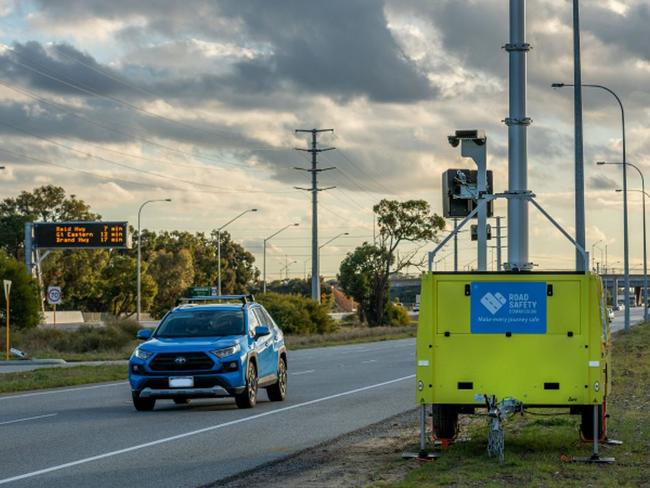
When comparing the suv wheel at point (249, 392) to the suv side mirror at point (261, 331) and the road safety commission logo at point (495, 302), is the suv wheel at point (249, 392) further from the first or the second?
the road safety commission logo at point (495, 302)

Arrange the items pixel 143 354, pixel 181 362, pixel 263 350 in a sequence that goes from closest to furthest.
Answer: pixel 181 362 < pixel 143 354 < pixel 263 350

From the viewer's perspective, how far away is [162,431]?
55.1 feet

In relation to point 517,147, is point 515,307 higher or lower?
lower

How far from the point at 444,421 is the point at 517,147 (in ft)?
11.8

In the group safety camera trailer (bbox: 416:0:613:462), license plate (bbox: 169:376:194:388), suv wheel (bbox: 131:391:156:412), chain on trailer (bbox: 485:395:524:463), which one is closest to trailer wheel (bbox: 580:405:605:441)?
safety camera trailer (bbox: 416:0:613:462)

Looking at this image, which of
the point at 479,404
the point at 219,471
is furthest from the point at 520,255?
the point at 219,471

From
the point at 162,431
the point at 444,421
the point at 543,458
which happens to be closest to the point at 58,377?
the point at 162,431

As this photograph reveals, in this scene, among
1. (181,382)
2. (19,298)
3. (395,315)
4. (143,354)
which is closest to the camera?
(181,382)

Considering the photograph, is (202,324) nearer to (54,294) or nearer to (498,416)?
(498,416)

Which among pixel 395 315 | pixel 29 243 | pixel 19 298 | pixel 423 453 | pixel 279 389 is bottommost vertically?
pixel 423 453

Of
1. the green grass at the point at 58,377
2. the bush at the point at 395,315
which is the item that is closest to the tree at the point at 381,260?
the bush at the point at 395,315

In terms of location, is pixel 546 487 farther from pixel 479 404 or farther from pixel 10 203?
pixel 10 203

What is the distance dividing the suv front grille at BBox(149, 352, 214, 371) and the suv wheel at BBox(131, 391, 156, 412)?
0.60m

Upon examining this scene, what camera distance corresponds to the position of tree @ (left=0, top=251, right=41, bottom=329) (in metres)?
56.3
